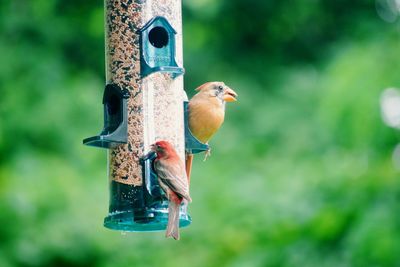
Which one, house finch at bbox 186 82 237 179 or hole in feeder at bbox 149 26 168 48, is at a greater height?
hole in feeder at bbox 149 26 168 48

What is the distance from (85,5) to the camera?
15.5m

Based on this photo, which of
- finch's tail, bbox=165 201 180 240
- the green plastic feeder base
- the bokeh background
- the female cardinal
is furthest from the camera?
the bokeh background

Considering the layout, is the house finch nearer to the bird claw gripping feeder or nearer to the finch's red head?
the bird claw gripping feeder

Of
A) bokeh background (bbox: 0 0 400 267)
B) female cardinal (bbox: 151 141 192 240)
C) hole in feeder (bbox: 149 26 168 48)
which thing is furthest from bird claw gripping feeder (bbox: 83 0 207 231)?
bokeh background (bbox: 0 0 400 267)

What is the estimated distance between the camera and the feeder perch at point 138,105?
9117 millimetres

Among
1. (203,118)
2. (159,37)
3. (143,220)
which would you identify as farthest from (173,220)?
(159,37)

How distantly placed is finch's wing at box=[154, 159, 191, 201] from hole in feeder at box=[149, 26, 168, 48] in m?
0.85

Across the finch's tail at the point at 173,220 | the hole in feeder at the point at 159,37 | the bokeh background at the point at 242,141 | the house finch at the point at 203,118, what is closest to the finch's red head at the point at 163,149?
the finch's tail at the point at 173,220

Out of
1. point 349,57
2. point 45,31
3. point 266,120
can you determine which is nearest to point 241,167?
point 266,120

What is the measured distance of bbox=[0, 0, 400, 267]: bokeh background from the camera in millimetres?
12062

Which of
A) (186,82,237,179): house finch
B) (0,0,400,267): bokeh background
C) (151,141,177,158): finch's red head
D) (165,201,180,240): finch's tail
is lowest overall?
(165,201,180,240): finch's tail

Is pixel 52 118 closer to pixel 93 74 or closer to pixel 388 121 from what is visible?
pixel 93 74

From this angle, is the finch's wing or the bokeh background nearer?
the finch's wing

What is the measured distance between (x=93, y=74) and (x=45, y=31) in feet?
2.47
